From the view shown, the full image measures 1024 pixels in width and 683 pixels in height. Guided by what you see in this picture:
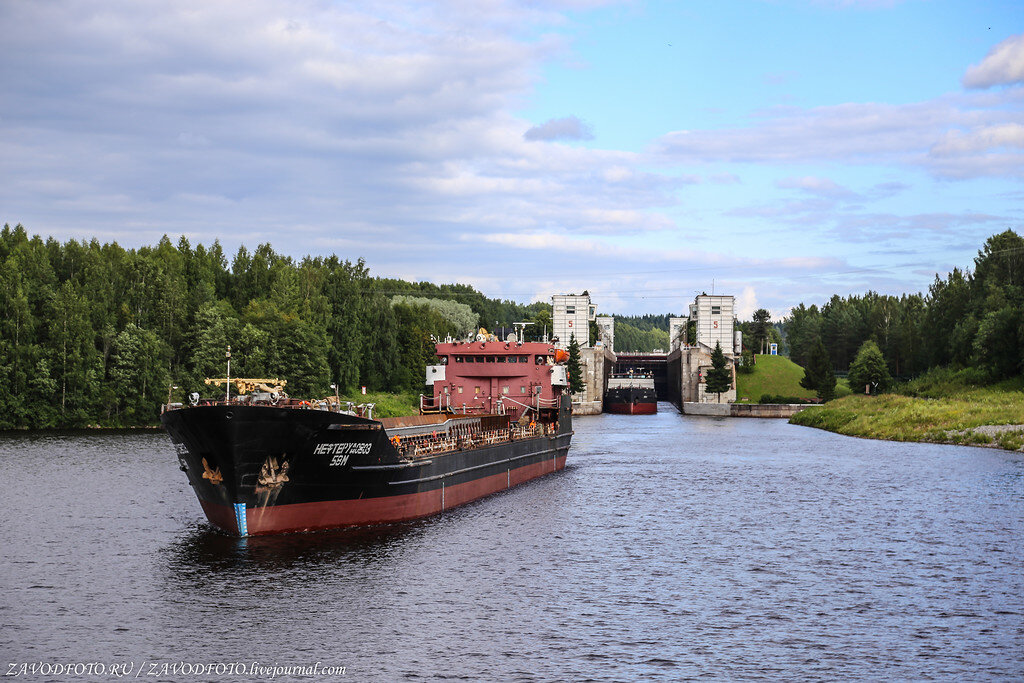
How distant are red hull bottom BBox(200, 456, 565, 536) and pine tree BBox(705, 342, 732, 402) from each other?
12442cm

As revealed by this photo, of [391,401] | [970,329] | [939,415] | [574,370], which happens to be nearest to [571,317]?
[574,370]

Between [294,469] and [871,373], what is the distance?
438 feet

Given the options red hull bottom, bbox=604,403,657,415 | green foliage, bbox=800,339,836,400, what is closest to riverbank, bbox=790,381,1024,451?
green foliage, bbox=800,339,836,400

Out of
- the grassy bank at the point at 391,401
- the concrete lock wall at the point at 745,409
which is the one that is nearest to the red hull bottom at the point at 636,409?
the concrete lock wall at the point at 745,409

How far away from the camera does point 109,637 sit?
2311 cm

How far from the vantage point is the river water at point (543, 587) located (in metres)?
22.2

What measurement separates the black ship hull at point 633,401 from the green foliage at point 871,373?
34.7 m

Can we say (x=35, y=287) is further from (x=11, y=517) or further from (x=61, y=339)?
(x=11, y=517)

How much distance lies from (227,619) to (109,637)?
2.97 meters

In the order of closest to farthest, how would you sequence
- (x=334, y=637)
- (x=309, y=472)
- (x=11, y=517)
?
(x=334, y=637) < (x=309, y=472) < (x=11, y=517)

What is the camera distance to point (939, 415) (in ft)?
300

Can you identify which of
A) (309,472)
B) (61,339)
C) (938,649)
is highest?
(61,339)

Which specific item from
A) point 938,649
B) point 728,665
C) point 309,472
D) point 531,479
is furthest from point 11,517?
point 938,649

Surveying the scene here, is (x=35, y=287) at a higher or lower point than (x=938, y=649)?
higher
